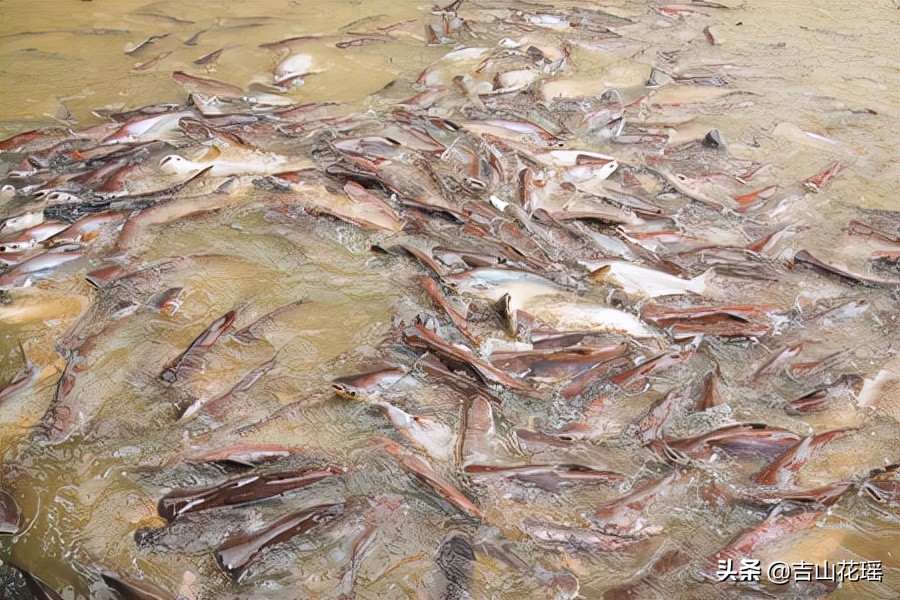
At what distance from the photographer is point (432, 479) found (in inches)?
101

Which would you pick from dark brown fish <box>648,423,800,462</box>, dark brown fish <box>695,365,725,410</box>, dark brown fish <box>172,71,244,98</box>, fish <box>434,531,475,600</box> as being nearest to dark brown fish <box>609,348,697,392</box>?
dark brown fish <box>695,365,725,410</box>

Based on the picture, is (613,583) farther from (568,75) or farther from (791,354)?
(568,75)

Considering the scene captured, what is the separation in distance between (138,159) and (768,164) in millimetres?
4046

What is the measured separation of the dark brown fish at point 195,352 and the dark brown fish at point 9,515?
0.71 metres

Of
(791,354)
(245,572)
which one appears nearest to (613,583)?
(245,572)

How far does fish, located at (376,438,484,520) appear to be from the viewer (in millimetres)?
2500

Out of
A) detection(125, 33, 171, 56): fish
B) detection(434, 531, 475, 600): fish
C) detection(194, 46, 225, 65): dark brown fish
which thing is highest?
detection(125, 33, 171, 56): fish

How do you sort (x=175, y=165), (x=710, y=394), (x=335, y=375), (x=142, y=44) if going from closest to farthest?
(x=710, y=394), (x=335, y=375), (x=175, y=165), (x=142, y=44)

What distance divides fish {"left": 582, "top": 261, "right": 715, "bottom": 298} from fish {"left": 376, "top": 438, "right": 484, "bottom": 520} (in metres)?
1.50

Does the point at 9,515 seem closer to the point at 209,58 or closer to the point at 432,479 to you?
the point at 432,479

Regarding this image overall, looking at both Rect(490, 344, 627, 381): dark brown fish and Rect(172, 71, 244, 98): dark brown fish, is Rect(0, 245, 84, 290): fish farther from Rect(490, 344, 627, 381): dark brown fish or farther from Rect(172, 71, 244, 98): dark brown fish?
Rect(490, 344, 627, 381): dark brown fish

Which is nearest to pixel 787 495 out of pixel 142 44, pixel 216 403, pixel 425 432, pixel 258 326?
pixel 425 432

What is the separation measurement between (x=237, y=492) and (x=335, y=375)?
717 mm

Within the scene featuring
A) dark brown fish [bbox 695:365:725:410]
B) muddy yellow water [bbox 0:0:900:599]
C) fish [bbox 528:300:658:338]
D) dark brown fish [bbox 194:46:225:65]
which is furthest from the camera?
dark brown fish [bbox 194:46:225:65]
